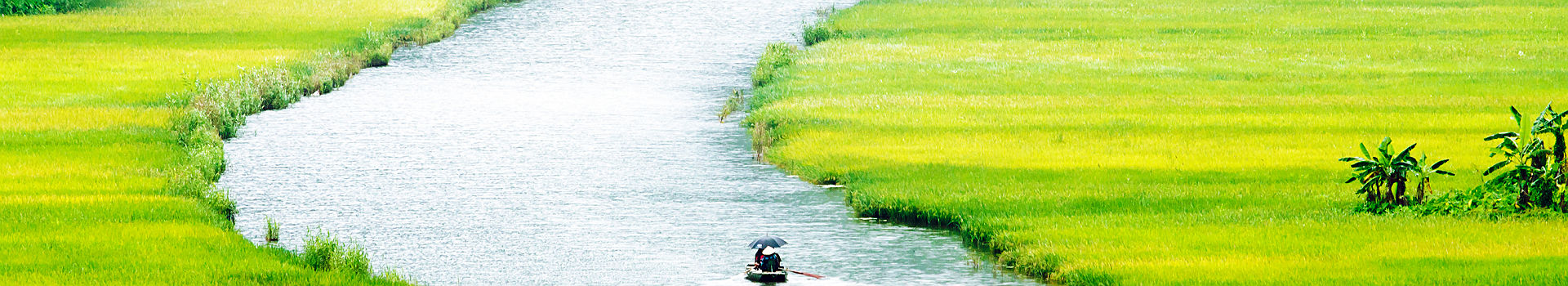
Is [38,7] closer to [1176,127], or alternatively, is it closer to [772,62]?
[772,62]

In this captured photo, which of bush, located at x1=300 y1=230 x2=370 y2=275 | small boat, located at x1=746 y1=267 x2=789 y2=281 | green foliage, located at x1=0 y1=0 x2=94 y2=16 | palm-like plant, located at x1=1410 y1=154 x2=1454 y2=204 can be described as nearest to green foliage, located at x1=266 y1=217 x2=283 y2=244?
bush, located at x1=300 y1=230 x2=370 y2=275

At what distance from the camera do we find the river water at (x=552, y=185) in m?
15.6

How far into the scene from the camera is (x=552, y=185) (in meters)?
20.8

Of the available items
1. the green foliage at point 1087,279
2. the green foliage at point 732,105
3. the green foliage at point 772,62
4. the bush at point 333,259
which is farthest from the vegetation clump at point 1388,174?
the green foliage at point 772,62

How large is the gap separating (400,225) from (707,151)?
692 centimetres

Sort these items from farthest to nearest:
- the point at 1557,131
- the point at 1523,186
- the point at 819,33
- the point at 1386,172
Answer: the point at 819,33 → the point at 1386,172 → the point at 1523,186 → the point at 1557,131

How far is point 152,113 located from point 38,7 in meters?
24.2

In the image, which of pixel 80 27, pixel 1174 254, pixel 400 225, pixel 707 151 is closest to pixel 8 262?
pixel 400 225

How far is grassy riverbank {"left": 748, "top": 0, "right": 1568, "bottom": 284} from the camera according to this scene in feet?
48.6

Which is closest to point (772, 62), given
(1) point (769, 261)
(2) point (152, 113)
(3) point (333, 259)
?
(2) point (152, 113)

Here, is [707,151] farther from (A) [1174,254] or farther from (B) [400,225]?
(A) [1174,254]

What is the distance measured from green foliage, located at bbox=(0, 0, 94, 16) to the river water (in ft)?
45.4

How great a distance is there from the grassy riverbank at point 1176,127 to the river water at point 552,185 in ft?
2.71

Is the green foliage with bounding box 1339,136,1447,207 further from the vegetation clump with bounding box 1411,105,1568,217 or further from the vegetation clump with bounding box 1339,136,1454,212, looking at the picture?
the vegetation clump with bounding box 1411,105,1568,217
